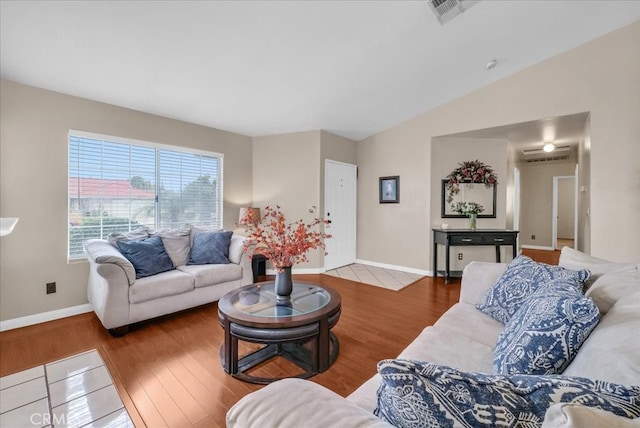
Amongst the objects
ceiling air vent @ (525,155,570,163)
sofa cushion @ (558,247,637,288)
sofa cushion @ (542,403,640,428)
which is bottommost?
sofa cushion @ (542,403,640,428)

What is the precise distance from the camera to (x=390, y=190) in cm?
497

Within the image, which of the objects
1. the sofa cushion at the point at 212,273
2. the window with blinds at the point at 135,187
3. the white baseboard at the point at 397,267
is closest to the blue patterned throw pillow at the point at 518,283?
the sofa cushion at the point at 212,273

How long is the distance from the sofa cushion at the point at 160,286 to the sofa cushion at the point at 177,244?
0.30 m

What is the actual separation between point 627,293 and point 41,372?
3372 millimetres

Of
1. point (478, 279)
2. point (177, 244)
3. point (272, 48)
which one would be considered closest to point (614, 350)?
point (478, 279)

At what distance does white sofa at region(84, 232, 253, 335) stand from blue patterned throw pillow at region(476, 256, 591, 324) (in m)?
2.61

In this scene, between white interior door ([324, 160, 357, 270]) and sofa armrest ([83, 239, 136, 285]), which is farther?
white interior door ([324, 160, 357, 270])

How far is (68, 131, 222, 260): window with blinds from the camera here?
3.03 m

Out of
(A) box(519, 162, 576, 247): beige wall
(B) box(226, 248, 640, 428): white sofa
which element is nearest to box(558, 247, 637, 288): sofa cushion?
(B) box(226, 248, 640, 428): white sofa

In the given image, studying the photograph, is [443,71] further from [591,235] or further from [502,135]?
[591,235]

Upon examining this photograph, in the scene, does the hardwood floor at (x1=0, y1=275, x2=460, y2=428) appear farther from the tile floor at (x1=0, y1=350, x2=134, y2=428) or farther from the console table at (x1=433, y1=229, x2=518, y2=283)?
the console table at (x1=433, y1=229, x2=518, y2=283)

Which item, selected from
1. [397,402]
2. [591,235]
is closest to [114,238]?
[397,402]

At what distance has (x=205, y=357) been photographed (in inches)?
83.1

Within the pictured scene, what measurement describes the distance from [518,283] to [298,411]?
1.48 meters
